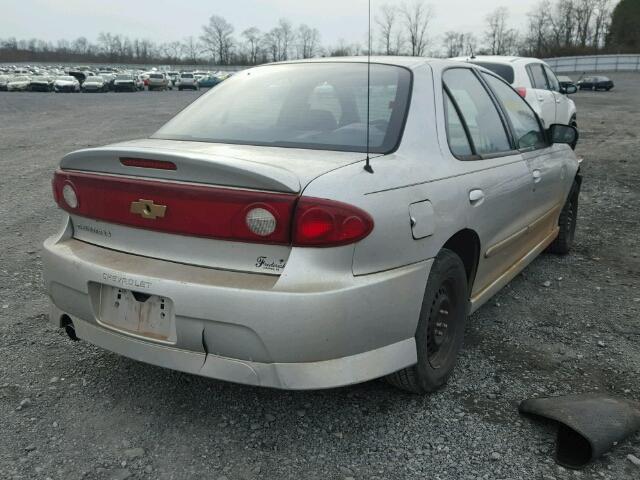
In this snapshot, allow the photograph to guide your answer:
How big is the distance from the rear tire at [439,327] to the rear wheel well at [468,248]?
12cm

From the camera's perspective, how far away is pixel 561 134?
429cm

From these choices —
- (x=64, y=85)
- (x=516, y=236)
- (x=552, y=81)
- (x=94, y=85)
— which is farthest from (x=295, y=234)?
(x=64, y=85)

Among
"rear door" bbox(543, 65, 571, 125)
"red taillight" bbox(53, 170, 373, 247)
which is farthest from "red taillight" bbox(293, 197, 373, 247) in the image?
"rear door" bbox(543, 65, 571, 125)

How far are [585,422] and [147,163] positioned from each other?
213cm

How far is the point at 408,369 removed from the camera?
2611 millimetres

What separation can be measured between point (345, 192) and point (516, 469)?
1.29 meters

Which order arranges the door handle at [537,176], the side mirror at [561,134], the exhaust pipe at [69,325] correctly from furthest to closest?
the side mirror at [561,134], the door handle at [537,176], the exhaust pipe at [69,325]

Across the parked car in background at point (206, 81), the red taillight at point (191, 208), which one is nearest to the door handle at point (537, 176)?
the red taillight at point (191, 208)

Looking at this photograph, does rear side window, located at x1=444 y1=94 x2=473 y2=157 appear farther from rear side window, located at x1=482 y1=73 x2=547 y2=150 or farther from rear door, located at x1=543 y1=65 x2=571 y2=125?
rear door, located at x1=543 y1=65 x2=571 y2=125

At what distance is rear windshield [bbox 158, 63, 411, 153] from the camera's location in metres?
2.75

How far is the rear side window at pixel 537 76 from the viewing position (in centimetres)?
1005

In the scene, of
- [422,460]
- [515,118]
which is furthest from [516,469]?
[515,118]

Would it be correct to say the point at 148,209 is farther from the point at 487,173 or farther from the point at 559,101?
the point at 559,101

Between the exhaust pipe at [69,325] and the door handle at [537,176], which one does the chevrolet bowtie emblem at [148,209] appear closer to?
the exhaust pipe at [69,325]
